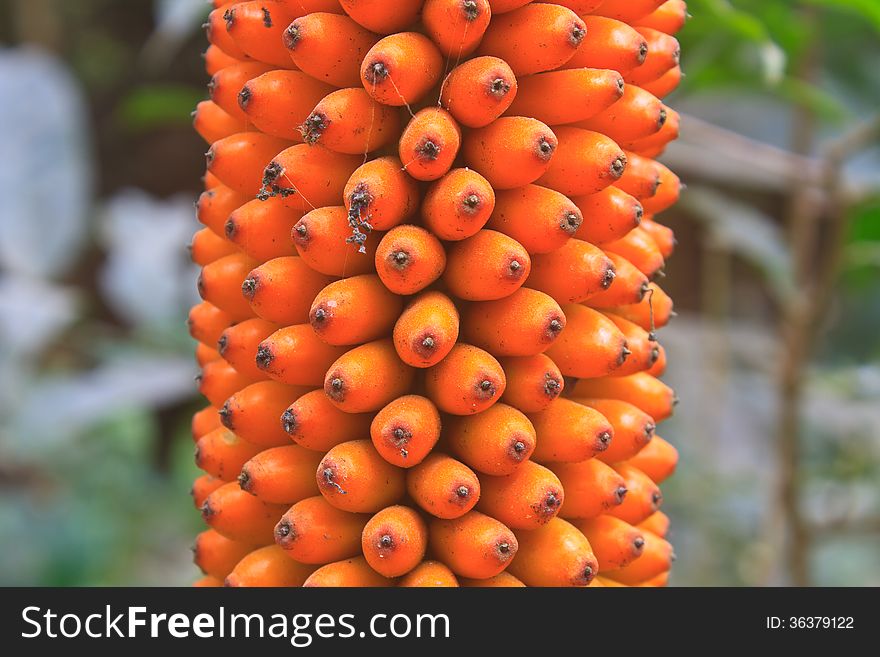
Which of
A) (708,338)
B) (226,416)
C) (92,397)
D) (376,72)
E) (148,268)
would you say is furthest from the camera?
(708,338)

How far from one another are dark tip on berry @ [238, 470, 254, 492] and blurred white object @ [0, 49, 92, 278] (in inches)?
62.2

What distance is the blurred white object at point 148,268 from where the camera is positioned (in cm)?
255

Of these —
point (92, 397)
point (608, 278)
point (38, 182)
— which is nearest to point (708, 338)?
point (92, 397)

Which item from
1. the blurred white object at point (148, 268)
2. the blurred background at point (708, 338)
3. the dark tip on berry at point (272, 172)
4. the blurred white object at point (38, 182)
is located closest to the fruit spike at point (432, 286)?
the dark tip on berry at point (272, 172)

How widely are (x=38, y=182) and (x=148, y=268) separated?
1.26 feet

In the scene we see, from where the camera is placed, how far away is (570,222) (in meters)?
0.91

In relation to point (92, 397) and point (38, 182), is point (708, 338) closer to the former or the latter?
point (92, 397)

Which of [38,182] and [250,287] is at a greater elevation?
[38,182]

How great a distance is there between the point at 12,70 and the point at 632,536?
81.6 inches

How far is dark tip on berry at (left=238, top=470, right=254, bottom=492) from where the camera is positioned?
0.96 meters

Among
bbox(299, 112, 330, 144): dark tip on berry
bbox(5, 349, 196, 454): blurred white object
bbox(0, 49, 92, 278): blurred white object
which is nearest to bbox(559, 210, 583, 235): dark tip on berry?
bbox(299, 112, 330, 144): dark tip on berry

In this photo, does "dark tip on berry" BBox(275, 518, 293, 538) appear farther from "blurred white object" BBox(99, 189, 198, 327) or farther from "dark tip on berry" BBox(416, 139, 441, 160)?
"blurred white object" BBox(99, 189, 198, 327)

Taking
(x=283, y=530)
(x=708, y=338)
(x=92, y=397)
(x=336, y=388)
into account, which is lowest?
(x=283, y=530)
